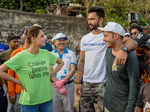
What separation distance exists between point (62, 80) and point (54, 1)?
1327 centimetres

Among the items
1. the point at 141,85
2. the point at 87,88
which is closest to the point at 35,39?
the point at 87,88

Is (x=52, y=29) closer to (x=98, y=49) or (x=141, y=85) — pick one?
(x=98, y=49)

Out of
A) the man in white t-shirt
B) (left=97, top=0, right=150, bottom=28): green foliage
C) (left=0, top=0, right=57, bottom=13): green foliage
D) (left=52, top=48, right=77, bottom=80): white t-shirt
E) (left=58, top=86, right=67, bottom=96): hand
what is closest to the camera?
the man in white t-shirt

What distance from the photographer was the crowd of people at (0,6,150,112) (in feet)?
8.11

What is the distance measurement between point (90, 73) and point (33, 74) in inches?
44.6

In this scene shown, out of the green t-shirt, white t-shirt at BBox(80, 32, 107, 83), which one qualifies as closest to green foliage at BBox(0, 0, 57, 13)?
white t-shirt at BBox(80, 32, 107, 83)

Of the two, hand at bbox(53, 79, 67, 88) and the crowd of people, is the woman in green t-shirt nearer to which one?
the crowd of people

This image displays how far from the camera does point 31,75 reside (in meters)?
2.89

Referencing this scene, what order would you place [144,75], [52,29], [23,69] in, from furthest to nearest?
[52,29]
[23,69]
[144,75]

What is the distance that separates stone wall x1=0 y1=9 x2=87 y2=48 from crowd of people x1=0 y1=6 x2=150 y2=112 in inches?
199

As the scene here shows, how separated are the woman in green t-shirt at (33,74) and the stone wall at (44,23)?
5.80 metres

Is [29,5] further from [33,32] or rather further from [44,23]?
[33,32]

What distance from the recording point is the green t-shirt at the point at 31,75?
287 centimetres

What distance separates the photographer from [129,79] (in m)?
2.42
